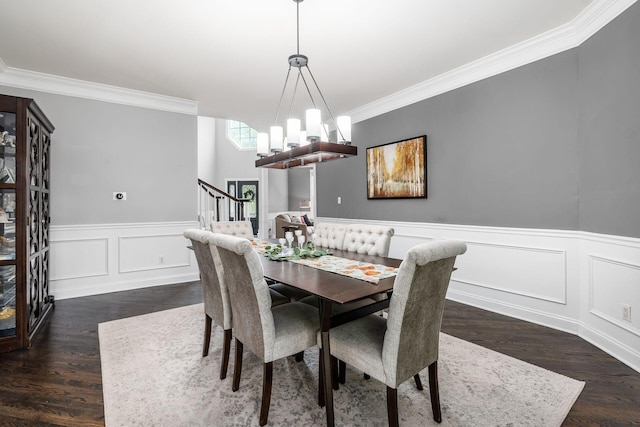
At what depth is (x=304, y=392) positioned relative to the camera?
1.90 m

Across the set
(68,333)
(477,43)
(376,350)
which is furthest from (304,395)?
(477,43)

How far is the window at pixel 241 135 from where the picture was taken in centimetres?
948

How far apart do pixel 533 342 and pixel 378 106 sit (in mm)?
3314

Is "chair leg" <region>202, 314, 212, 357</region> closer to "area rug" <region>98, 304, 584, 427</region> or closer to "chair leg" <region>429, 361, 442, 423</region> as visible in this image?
"area rug" <region>98, 304, 584, 427</region>

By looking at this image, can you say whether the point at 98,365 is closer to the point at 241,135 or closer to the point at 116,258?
the point at 116,258

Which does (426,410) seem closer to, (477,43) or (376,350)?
(376,350)

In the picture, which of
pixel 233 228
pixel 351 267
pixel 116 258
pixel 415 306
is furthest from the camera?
pixel 116 258

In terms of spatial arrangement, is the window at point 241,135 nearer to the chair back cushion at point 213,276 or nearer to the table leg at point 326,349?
the chair back cushion at point 213,276

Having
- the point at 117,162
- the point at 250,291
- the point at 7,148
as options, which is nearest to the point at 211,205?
the point at 117,162

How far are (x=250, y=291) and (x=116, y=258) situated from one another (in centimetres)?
331

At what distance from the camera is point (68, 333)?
2.77m

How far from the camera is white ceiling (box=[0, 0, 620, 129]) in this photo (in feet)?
7.89

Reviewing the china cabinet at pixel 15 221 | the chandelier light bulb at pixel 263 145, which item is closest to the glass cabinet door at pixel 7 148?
the china cabinet at pixel 15 221

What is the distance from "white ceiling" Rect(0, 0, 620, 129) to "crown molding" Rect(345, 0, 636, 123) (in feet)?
0.20
